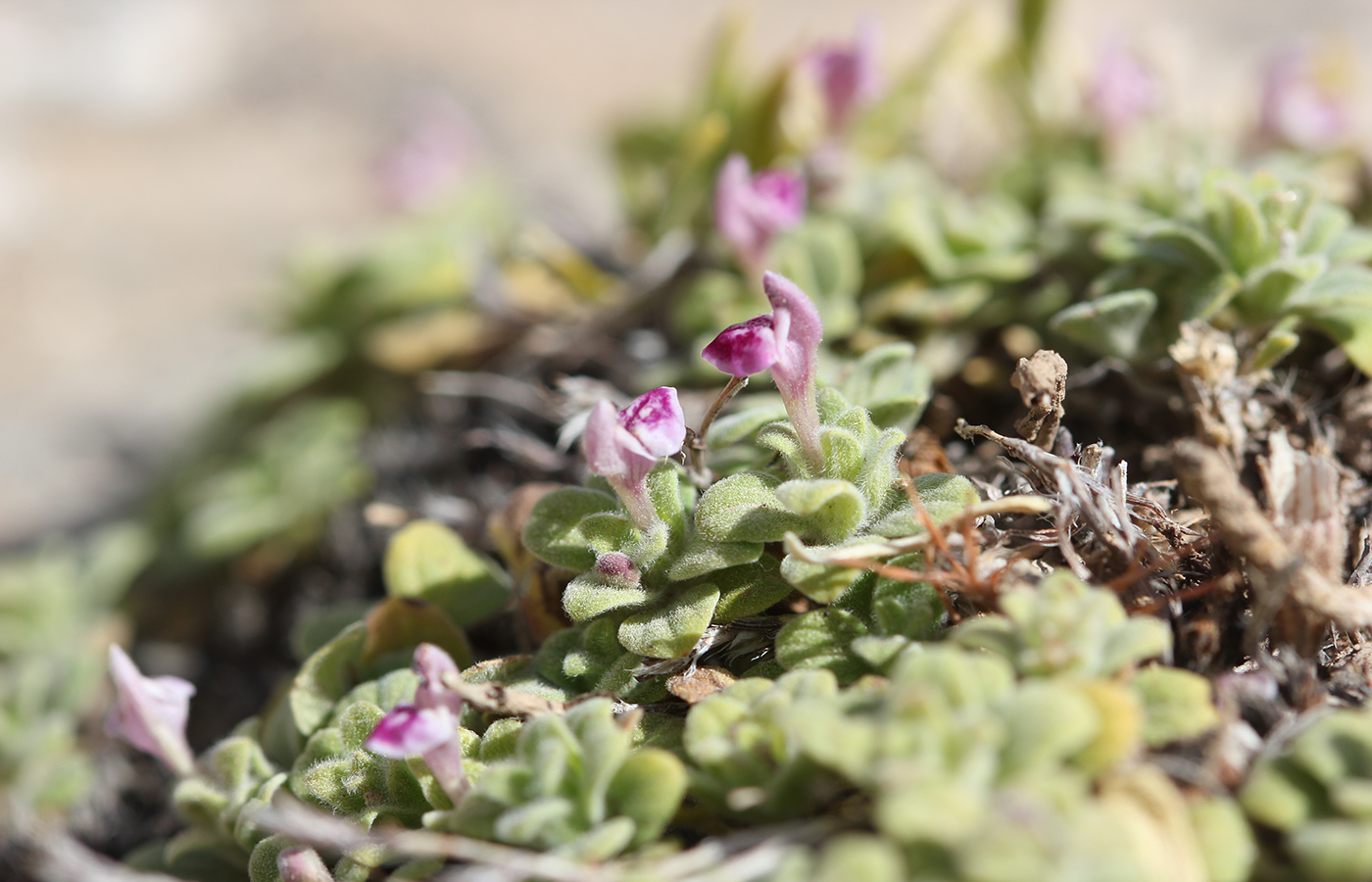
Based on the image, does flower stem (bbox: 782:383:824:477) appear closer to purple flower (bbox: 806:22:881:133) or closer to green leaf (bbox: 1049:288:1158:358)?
green leaf (bbox: 1049:288:1158:358)

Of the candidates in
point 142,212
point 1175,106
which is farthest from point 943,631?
point 142,212

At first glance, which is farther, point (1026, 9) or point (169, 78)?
point (169, 78)

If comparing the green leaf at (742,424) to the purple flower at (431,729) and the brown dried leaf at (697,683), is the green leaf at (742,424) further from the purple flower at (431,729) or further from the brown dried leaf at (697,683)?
the purple flower at (431,729)

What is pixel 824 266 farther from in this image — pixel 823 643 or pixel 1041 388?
pixel 823 643

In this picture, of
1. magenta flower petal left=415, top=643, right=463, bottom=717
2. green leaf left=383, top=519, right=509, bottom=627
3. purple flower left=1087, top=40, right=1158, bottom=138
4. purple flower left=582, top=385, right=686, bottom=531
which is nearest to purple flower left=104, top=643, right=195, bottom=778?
green leaf left=383, top=519, right=509, bottom=627

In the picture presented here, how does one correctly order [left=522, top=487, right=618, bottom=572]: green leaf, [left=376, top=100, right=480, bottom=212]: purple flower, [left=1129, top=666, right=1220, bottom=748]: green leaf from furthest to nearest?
[left=376, top=100, right=480, bottom=212]: purple flower → [left=522, top=487, right=618, bottom=572]: green leaf → [left=1129, top=666, right=1220, bottom=748]: green leaf

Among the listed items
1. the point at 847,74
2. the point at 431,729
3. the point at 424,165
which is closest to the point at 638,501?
the point at 431,729

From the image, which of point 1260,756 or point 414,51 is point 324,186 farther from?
point 1260,756
